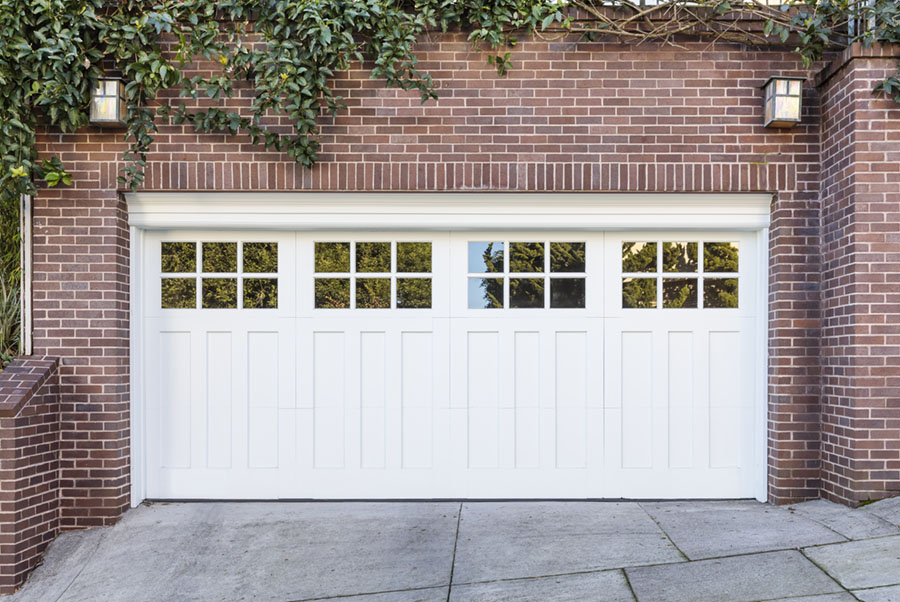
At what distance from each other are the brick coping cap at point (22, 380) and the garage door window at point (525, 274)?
3151 millimetres

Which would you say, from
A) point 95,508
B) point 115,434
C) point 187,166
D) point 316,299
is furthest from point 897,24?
point 95,508

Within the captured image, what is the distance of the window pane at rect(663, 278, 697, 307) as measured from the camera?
5.47 metres

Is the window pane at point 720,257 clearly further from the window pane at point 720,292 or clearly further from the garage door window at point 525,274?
the garage door window at point 525,274

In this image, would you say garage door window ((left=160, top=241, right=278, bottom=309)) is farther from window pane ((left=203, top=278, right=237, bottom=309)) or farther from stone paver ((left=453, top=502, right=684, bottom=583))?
stone paver ((left=453, top=502, right=684, bottom=583))

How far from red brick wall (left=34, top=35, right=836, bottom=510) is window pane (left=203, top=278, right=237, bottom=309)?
63 centimetres

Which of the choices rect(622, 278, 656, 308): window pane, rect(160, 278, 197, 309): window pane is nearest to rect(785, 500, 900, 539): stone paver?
rect(622, 278, 656, 308): window pane

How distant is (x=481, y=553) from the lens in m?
4.43

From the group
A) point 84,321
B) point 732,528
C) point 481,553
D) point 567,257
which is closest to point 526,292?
point 567,257

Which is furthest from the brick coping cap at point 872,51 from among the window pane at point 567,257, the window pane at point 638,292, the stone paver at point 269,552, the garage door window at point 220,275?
the garage door window at point 220,275

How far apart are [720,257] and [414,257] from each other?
2431 millimetres

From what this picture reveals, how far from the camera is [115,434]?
5074mm

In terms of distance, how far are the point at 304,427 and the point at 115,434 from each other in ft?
4.48

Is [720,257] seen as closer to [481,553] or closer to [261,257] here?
[481,553]

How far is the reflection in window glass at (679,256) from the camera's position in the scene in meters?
5.47
